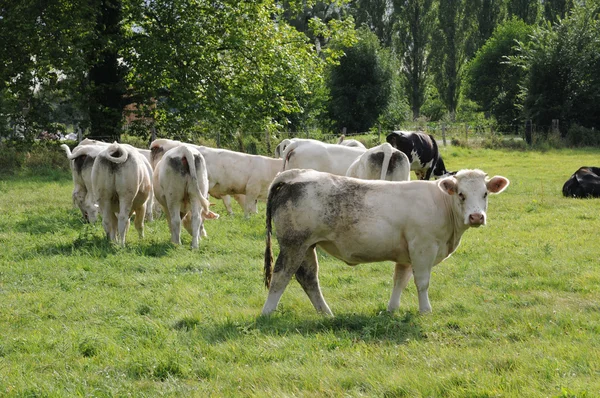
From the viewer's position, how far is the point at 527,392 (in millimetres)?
5020

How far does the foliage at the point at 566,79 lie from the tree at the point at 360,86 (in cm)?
953

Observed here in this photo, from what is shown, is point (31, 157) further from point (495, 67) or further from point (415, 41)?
point (415, 41)

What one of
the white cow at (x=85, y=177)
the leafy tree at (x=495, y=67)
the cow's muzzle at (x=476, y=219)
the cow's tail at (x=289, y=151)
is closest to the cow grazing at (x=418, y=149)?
the cow's tail at (x=289, y=151)

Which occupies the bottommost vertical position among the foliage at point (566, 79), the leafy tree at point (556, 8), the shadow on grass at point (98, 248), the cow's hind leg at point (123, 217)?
the shadow on grass at point (98, 248)

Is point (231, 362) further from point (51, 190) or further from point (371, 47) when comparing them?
point (371, 47)

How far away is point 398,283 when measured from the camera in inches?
317


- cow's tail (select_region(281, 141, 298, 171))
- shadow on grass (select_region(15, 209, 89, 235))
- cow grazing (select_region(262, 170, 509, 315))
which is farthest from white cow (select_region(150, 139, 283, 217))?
cow grazing (select_region(262, 170, 509, 315))

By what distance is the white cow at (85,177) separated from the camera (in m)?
14.4

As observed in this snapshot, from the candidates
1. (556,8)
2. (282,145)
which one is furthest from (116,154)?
(556,8)

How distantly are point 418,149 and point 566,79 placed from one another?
26.9 m

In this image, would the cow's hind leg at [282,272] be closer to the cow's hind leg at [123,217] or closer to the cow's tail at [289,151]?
the cow's hind leg at [123,217]

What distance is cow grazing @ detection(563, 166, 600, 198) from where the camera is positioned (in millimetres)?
18438

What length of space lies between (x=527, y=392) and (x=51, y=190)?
64.0 ft

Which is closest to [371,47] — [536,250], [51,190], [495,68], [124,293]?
[495,68]
